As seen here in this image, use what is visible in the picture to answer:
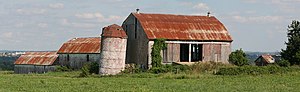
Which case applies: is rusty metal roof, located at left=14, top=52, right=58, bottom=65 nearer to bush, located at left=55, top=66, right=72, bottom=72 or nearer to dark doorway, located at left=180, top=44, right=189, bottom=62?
bush, located at left=55, top=66, right=72, bottom=72

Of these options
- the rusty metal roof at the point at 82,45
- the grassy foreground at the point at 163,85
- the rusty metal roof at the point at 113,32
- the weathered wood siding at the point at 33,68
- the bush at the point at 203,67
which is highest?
the rusty metal roof at the point at 113,32

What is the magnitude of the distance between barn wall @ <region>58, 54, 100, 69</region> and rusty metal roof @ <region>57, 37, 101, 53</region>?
54 cm

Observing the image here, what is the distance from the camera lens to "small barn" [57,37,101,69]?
211 ft

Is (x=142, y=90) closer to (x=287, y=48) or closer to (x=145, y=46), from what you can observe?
(x=145, y=46)

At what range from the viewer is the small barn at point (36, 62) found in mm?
71062

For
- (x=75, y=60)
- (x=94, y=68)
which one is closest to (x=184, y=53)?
(x=94, y=68)

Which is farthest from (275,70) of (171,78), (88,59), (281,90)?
(88,59)

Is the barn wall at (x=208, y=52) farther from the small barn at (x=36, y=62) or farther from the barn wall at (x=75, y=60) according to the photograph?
the small barn at (x=36, y=62)

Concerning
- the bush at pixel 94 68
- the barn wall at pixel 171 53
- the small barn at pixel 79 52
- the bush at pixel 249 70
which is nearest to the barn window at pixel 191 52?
the barn wall at pixel 171 53

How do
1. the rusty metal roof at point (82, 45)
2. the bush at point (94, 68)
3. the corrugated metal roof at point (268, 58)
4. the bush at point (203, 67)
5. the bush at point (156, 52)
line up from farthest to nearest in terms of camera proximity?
1. the corrugated metal roof at point (268, 58)
2. the rusty metal roof at point (82, 45)
3. the bush at point (156, 52)
4. the bush at point (94, 68)
5. the bush at point (203, 67)

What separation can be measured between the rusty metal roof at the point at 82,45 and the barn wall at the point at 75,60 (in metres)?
0.54

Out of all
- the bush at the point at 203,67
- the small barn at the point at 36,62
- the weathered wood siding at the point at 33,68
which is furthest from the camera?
the small barn at the point at 36,62

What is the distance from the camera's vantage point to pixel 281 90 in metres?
29.6

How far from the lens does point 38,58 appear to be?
7350cm
